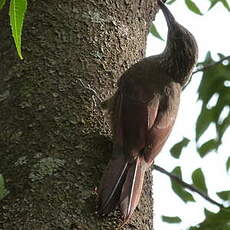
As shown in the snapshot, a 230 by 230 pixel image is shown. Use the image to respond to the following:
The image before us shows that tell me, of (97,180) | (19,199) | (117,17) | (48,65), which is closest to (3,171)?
(19,199)

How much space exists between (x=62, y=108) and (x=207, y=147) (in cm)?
150

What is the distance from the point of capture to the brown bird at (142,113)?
8.71 ft

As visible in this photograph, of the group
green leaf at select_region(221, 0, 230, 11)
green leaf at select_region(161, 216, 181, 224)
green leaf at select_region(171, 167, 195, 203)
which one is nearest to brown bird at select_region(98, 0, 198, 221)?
green leaf at select_region(221, 0, 230, 11)

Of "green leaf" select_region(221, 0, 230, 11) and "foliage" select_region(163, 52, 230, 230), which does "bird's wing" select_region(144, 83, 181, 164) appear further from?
"green leaf" select_region(221, 0, 230, 11)

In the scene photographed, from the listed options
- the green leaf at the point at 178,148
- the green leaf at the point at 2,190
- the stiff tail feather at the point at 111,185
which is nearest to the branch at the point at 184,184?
the green leaf at the point at 178,148

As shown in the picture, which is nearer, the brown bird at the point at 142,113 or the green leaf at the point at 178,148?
the brown bird at the point at 142,113

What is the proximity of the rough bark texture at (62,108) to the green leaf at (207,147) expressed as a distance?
861 mm

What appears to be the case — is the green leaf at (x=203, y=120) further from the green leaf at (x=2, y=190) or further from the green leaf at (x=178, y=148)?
the green leaf at (x=2, y=190)

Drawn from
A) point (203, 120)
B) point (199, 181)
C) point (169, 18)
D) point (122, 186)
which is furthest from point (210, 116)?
point (122, 186)

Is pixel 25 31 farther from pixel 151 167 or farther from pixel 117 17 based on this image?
pixel 151 167

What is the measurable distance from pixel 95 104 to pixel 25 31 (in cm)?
58

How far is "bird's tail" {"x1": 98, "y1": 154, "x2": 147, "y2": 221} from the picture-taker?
2.51 meters

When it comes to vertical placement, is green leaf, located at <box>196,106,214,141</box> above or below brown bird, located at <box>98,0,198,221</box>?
below

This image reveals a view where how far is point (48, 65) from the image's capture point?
115 inches
